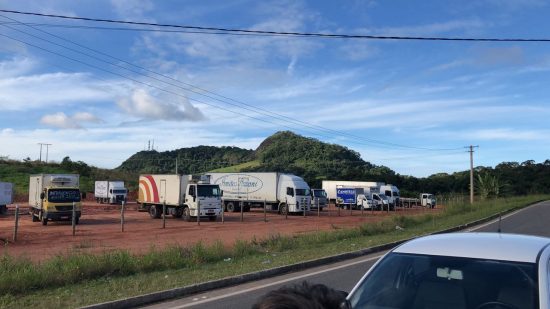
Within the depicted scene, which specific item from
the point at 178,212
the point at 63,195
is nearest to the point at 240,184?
the point at 178,212

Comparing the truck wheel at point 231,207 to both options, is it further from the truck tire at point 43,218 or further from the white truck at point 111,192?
the truck tire at point 43,218

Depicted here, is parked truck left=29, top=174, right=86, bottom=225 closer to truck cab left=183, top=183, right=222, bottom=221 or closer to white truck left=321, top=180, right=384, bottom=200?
truck cab left=183, top=183, right=222, bottom=221

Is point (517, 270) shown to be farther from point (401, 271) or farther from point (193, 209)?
point (193, 209)

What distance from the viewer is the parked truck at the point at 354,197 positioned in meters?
63.1

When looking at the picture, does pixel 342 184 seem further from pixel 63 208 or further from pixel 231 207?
pixel 63 208

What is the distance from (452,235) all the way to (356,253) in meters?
11.5

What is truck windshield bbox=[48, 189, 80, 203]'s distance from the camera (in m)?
32.8

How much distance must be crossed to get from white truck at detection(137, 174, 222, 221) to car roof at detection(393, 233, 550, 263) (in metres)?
29.8

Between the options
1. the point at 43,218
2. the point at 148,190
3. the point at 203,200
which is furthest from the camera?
the point at 148,190

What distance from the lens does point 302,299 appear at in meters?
1.66

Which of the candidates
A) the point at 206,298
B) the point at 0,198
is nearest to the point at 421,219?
the point at 206,298

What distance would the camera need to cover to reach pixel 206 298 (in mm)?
9562

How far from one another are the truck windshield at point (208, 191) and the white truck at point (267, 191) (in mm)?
10301

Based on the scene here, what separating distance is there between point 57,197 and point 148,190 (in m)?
9.69
